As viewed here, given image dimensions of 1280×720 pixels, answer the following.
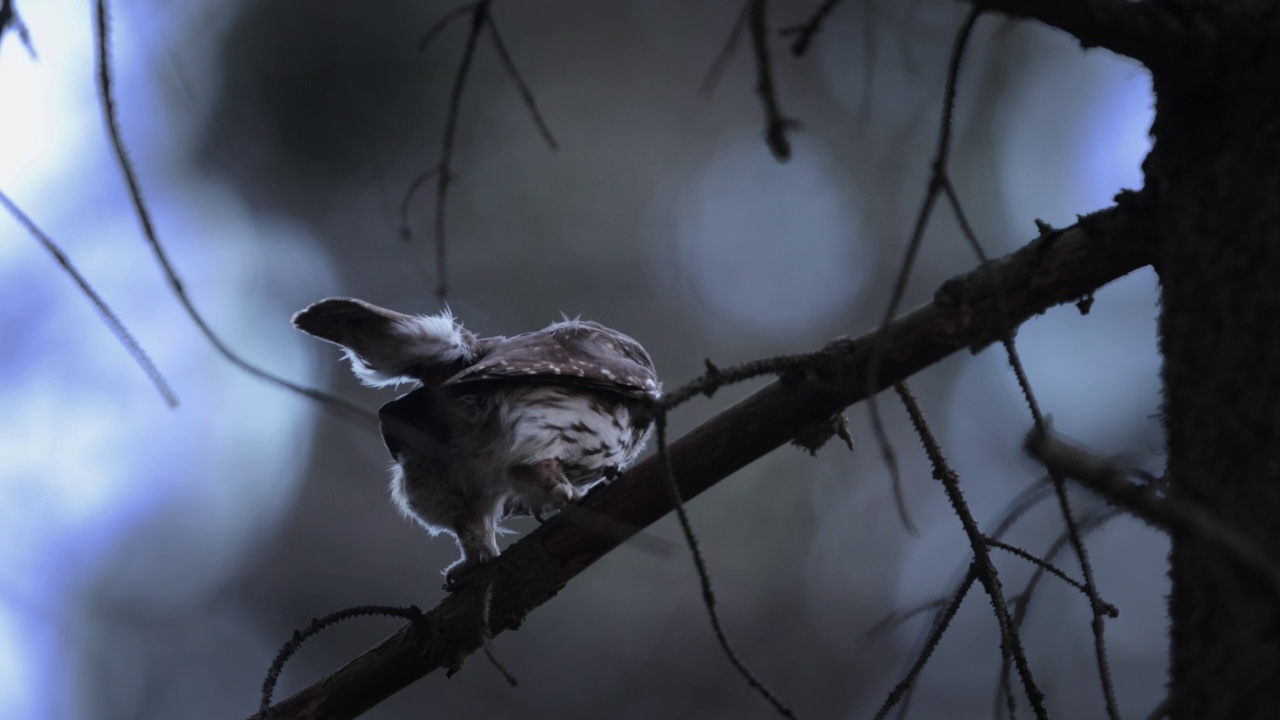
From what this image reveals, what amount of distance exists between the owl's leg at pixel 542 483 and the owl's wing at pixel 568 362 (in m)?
0.28

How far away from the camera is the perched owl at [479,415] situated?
111 inches

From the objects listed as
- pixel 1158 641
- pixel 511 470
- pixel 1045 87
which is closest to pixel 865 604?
pixel 1158 641

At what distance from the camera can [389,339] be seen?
2896mm

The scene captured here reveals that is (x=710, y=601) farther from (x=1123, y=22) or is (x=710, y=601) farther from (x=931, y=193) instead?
(x=1123, y=22)

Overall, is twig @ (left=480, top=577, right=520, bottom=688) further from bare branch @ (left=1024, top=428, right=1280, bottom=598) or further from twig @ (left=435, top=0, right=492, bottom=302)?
bare branch @ (left=1024, top=428, right=1280, bottom=598)

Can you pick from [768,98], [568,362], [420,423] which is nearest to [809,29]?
[768,98]

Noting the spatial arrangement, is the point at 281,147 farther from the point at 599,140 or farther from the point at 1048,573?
the point at 1048,573

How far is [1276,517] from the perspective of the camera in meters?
1.07

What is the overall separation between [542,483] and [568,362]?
450 mm

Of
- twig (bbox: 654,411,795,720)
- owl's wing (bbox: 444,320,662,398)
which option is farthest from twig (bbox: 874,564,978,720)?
owl's wing (bbox: 444,320,662,398)

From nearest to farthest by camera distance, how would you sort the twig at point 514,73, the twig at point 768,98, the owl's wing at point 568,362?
the twig at point 768,98 < the twig at point 514,73 < the owl's wing at point 568,362

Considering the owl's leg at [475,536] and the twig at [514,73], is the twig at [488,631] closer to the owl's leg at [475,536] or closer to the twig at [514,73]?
the owl's leg at [475,536]

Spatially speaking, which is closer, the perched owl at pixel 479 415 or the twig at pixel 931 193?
the twig at pixel 931 193

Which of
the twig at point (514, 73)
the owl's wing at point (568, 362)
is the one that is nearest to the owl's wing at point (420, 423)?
the owl's wing at point (568, 362)
